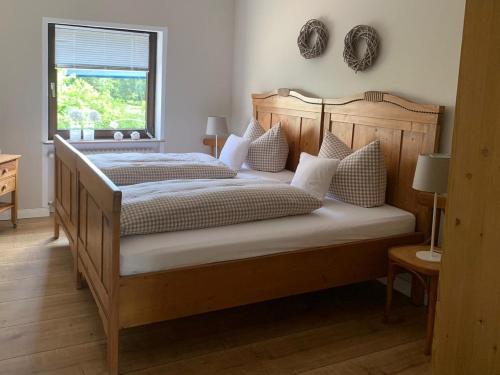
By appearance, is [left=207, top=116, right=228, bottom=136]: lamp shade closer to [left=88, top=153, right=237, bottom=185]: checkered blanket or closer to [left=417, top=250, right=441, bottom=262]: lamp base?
[left=88, top=153, right=237, bottom=185]: checkered blanket

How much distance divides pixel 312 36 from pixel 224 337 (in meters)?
2.60

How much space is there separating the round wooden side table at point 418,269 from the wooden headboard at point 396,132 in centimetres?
36

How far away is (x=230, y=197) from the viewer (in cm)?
274

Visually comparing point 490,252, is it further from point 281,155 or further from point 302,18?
point 302,18

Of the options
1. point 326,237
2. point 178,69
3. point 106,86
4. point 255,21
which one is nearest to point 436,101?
point 326,237

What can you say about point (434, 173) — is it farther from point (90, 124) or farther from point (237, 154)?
point (90, 124)

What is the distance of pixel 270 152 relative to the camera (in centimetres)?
438

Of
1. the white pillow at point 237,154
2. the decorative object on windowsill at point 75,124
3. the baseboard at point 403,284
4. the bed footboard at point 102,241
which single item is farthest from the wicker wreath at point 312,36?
the decorative object on windowsill at point 75,124

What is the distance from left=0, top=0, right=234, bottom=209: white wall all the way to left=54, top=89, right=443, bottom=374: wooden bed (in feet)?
3.03

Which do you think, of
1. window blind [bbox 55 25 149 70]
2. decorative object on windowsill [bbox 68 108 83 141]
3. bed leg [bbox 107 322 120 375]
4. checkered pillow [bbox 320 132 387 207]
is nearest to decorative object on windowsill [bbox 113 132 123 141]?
decorative object on windowsill [bbox 68 108 83 141]

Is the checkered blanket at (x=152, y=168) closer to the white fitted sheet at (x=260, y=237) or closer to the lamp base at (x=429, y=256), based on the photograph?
the white fitted sheet at (x=260, y=237)

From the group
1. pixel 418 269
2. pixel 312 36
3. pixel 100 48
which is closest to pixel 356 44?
pixel 312 36

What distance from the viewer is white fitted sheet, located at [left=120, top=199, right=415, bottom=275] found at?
7.78 feet

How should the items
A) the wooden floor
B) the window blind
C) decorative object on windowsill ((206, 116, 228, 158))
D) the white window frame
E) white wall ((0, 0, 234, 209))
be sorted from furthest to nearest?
decorative object on windowsill ((206, 116, 228, 158))
the window blind
the white window frame
white wall ((0, 0, 234, 209))
the wooden floor
